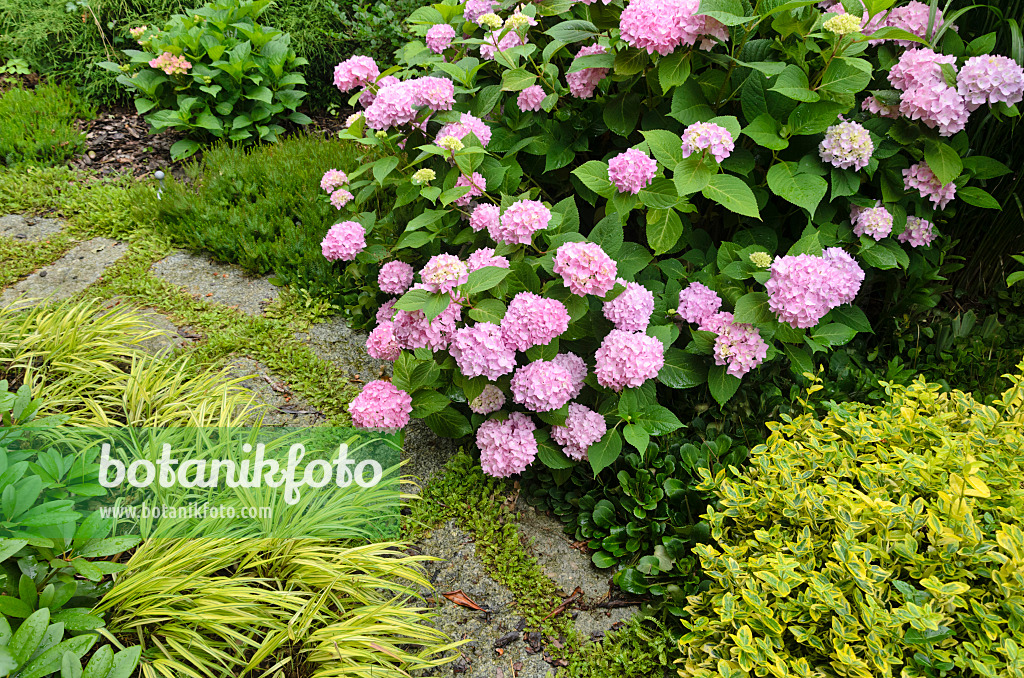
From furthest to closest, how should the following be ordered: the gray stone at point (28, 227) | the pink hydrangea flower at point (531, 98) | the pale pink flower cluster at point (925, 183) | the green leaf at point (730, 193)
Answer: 1. the gray stone at point (28, 227)
2. the pink hydrangea flower at point (531, 98)
3. the pale pink flower cluster at point (925, 183)
4. the green leaf at point (730, 193)

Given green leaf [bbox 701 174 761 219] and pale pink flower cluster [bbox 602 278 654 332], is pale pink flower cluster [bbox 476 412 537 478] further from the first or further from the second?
green leaf [bbox 701 174 761 219]

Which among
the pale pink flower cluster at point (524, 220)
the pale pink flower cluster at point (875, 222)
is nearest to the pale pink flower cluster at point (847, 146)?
the pale pink flower cluster at point (875, 222)

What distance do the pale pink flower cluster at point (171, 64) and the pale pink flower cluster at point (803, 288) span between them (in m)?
4.30

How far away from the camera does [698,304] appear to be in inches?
87.3

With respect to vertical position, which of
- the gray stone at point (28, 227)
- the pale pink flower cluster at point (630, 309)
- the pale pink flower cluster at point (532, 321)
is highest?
the pale pink flower cluster at point (532, 321)

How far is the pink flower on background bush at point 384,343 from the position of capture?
2.44 metres

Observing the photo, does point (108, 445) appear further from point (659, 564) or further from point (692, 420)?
point (692, 420)

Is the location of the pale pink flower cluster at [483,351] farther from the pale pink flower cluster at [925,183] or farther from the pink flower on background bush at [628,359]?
the pale pink flower cluster at [925,183]

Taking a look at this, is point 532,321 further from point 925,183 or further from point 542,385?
point 925,183

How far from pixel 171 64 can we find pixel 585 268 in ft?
13.0

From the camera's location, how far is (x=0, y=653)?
129 cm

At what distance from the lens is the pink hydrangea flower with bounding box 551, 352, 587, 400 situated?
2.22m

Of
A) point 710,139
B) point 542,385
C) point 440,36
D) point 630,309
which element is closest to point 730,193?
point 710,139

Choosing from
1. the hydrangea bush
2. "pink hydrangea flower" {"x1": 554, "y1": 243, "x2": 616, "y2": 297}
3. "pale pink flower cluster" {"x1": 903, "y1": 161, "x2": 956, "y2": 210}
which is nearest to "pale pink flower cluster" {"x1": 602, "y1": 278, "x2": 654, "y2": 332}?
the hydrangea bush
